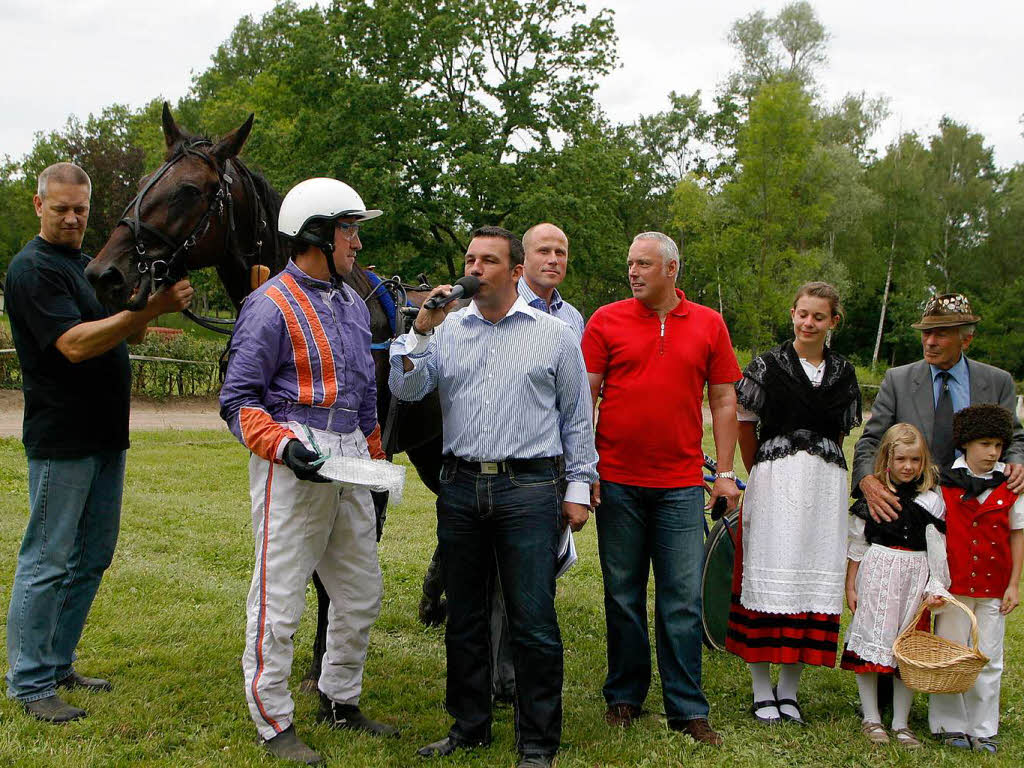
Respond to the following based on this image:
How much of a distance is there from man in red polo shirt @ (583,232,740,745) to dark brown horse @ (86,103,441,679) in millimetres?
1114

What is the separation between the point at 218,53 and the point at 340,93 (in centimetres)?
2617

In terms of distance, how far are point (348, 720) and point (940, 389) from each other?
3309mm

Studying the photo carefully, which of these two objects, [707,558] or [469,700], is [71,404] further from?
[707,558]

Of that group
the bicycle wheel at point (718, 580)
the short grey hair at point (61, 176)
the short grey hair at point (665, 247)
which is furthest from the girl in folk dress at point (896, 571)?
the short grey hair at point (61, 176)

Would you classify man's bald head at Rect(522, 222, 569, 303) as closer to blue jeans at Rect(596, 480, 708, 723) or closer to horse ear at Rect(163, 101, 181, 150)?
blue jeans at Rect(596, 480, 708, 723)

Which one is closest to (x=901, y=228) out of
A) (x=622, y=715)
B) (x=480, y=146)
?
(x=480, y=146)

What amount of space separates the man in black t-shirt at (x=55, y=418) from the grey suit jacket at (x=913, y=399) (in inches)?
133

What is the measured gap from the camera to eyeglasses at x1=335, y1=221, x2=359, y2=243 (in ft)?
11.4

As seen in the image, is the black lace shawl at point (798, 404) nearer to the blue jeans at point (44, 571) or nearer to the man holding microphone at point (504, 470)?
the man holding microphone at point (504, 470)

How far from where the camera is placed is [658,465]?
13.1 ft

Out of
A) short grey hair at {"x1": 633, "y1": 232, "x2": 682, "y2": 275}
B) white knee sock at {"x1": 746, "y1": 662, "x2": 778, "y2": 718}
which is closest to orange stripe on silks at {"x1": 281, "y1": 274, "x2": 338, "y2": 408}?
short grey hair at {"x1": 633, "y1": 232, "x2": 682, "y2": 275}

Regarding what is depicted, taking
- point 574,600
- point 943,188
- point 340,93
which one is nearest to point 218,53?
point 340,93

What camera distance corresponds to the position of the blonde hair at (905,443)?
412cm

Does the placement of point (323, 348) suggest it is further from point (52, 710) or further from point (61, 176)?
point (52, 710)
